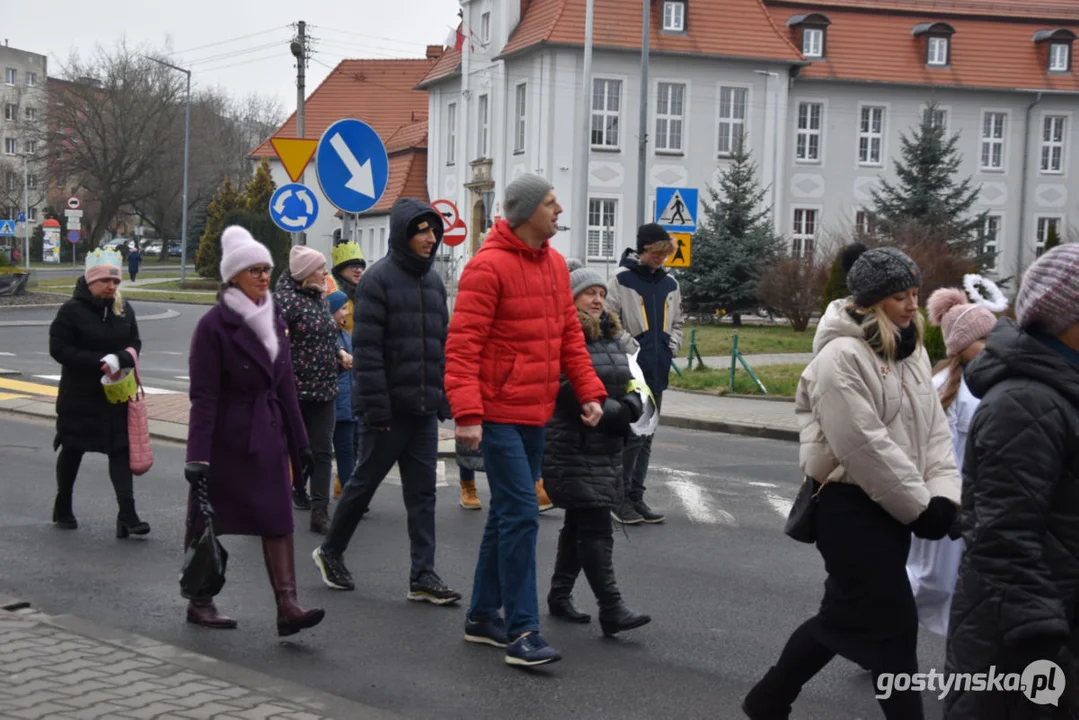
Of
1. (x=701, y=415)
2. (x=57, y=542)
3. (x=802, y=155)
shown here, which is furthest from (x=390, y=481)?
(x=802, y=155)

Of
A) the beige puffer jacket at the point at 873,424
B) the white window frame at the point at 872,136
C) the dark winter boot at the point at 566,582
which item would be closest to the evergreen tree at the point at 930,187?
the white window frame at the point at 872,136

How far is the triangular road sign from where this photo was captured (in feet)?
40.5

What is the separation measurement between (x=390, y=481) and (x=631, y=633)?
5.17m

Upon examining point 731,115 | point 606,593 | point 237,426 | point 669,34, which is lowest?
point 606,593

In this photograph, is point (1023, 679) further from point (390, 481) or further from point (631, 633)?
point (390, 481)

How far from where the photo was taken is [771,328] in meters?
34.1

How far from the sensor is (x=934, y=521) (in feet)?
15.2

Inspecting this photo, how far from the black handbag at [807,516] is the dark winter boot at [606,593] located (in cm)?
169

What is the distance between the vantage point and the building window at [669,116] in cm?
4697

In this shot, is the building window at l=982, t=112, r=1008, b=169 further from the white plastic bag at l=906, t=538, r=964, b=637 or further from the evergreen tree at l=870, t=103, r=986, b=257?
the white plastic bag at l=906, t=538, r=964, b=637

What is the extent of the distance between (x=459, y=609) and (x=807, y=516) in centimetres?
270

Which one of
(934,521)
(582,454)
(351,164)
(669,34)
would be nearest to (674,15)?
(669,34)

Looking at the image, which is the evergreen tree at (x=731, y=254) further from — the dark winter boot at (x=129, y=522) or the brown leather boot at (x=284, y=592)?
the brown leather boot at (x=284, y=592)

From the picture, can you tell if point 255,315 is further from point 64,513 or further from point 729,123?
point 729,123
